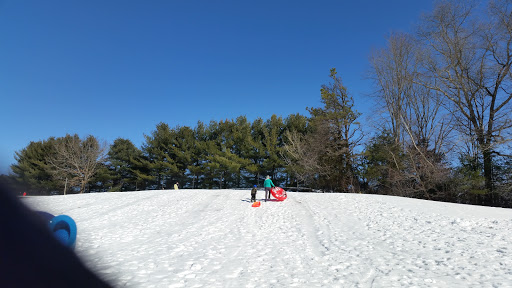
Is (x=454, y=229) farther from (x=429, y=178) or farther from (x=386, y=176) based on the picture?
(x=386, y=176)

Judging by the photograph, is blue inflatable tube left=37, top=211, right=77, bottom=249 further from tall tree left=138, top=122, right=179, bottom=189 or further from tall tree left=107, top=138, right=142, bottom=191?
tall tree left=107, top=138, right=142, bottom=191

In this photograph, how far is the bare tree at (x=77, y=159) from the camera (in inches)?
1683

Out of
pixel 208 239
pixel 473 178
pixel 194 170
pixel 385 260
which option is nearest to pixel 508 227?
pixel 385 260

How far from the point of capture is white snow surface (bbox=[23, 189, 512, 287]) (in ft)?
17.5

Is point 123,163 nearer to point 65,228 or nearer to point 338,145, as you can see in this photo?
point 338,145

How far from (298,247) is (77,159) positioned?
4650 cm

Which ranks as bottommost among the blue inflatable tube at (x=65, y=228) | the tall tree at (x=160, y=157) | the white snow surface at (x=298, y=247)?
the white snow surface at (x=298, y=247)

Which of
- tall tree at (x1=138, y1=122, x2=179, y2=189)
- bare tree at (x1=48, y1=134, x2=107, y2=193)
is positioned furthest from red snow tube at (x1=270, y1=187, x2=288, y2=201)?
bare tree at (x1=48, y1=134, x2=107, y2=193)

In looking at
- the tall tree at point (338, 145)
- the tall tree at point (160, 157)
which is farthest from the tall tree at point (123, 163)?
the tall tree at point (338, 145)

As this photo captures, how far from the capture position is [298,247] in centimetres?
813

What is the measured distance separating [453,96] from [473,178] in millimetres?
8084

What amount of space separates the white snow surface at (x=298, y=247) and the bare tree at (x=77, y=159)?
115 feet

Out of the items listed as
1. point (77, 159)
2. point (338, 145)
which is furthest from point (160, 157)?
point (338, 145)

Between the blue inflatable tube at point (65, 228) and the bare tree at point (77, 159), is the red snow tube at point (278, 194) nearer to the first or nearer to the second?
the blue inflatable tube at point (65, 228)
